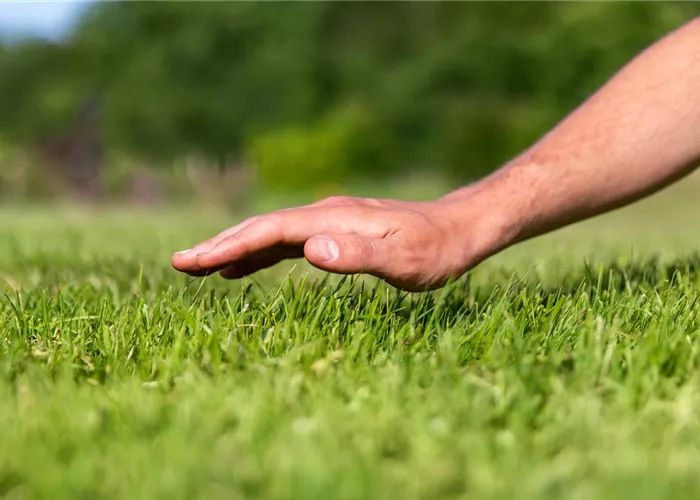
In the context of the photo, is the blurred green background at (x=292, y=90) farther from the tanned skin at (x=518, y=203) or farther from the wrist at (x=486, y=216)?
the wrist at (x=486, y=216)

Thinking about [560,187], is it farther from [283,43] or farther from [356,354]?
[283,43]

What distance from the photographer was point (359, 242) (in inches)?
78.5

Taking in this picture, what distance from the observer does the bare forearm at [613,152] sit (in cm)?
236

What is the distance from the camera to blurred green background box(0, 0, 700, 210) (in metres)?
27.4

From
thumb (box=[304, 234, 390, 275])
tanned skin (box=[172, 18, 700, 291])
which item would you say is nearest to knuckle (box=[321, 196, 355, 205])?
tanned skin (box=[172, 18, 700, 291])

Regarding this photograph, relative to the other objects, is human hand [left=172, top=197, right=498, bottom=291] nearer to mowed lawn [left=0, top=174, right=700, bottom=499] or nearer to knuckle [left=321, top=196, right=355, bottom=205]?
knuckle [left=321, top=196, right=355, bottom=205]

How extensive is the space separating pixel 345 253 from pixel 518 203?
58cm

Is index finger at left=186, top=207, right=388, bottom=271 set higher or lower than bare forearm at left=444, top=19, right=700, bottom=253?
lower

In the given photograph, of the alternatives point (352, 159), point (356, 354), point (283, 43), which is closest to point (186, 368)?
point (356, 354)

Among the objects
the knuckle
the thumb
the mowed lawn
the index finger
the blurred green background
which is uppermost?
the blurred green background

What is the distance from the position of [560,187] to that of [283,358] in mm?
1005

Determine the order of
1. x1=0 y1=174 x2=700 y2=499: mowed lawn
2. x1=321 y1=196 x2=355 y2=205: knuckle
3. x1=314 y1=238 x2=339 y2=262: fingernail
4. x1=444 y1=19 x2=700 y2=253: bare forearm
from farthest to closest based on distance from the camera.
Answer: x1=444 y1=19 x2=700 y2=253: bare forearm → x1=321 y1=196 x2=355 y2=205: knuckle → x1=314 y1=238 x2=339 y2=262: fingernail → x1=0 y1=174 x2=700 y2=499: mowed lawn

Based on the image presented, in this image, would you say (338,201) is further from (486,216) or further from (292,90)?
(292,90)

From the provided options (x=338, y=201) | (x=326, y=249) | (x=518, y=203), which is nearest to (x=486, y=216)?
(x=518, y=203)
